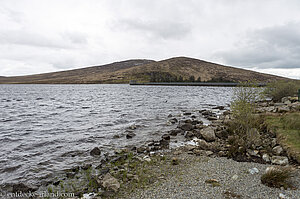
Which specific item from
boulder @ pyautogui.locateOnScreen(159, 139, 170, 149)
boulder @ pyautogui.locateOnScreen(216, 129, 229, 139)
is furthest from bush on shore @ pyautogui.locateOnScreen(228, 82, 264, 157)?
→ boulder @ pyautogui.locateOnScreen(159, 139, 170, 149)

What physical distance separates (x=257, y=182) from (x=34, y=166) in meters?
11.1

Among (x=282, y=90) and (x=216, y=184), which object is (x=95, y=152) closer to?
(x=216, y=184)

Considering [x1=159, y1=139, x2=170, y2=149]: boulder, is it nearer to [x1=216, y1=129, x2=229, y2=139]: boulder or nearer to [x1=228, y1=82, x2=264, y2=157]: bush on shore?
[x1=216, y1=129, x2=229, y2=139]: boulder

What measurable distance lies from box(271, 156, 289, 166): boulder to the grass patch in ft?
5.86

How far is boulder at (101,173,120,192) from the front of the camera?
7216mm

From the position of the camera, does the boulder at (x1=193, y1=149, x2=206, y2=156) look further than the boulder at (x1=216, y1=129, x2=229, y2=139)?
No

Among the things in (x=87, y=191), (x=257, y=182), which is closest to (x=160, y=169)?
(x=87, y=191)

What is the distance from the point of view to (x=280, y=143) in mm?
10062

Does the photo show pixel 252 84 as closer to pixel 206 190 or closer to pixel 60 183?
pixel 206 190

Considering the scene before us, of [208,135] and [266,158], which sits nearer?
[266,158]

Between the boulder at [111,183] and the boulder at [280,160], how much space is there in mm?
7290

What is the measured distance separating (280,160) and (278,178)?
2.57 metres

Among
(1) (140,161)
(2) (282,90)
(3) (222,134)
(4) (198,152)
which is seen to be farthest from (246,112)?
(2) (282,90)

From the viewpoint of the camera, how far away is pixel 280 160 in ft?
28.1
